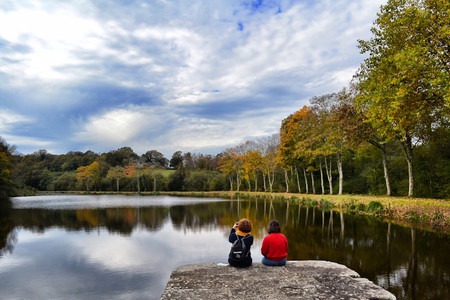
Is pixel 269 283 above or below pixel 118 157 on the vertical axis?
below

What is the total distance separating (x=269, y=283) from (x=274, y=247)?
1.31m

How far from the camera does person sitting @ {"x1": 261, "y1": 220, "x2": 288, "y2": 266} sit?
7621 millimetres

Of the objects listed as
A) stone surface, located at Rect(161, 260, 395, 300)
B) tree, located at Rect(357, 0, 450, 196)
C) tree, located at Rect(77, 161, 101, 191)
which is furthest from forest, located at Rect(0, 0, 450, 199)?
stone surface, located at Rect(161, 260, 395, 300)

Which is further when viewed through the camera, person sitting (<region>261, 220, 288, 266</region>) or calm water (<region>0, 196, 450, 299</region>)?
calm water (<region>0, 196, 450, 299</region>)

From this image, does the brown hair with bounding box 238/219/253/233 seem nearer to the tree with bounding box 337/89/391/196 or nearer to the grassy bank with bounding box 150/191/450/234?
the grassy bank with bounding box 150/191/450/234

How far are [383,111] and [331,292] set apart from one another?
48.6ft

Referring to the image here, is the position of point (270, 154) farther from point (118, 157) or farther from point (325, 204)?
point (118, 157)

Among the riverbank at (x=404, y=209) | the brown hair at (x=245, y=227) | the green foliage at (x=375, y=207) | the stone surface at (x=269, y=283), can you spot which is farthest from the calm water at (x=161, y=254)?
the green foliage at (x=375, y=207)

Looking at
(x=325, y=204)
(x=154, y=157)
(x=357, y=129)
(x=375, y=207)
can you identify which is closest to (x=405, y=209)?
(x=375, y=207)

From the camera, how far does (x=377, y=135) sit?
94.2 feet

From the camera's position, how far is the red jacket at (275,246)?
7598 millimetres

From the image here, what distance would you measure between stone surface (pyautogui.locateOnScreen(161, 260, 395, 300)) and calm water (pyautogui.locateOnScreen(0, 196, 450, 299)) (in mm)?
1398

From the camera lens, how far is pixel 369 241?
45.7 ft

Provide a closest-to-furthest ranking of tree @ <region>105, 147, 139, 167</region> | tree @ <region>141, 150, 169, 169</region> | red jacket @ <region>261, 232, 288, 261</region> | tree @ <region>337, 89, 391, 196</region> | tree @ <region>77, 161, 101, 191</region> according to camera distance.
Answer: red jacket @ <region>261, 232, 288, 261</region> → tree @ <region>337, 89, 391, 196</region> → tree @ <region>77, 161, 101, 191</region> → tree @ <region>105, 147, 139, 167</region> → tree @ <region>141, 150, 169, 169</region>
